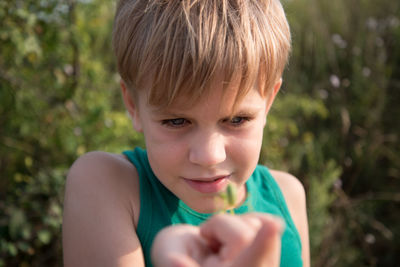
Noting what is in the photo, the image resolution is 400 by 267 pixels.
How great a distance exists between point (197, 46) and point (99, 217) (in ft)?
2.04

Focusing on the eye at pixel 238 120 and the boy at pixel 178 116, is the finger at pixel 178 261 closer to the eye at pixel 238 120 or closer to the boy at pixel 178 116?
the boy at pixel 178 116

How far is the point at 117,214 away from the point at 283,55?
30.1 inches

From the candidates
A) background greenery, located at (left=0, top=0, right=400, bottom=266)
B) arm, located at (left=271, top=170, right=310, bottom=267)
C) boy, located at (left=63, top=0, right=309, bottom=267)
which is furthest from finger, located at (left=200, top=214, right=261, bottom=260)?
background greenery, located at (left=0, top=0, right=400, bottom=266)

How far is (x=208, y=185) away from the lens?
1.28 metres

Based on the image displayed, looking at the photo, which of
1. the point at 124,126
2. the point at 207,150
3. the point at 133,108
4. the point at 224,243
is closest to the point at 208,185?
the point at 207,150

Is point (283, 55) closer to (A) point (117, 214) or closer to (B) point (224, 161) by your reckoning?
(B) point (224, 161)

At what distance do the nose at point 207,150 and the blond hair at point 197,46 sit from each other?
0.12 meters

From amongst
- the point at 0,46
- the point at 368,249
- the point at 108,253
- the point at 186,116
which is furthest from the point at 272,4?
the point at 368,249

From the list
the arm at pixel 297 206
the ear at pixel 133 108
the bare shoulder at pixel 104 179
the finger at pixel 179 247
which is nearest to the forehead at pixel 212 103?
the ear at pixel 133 108

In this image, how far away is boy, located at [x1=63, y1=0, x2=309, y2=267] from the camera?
118 cm

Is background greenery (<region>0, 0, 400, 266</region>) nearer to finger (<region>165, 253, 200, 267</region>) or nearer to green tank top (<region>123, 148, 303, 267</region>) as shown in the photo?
green tank top (<region>123, 148, 303, 267</region>)

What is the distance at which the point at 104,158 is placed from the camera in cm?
147

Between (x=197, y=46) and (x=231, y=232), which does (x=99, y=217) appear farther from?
(x=231, y=232)

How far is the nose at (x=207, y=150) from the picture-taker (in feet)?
3.84
